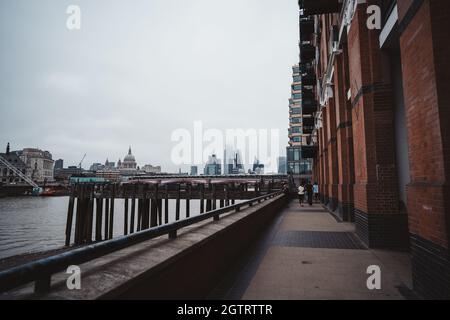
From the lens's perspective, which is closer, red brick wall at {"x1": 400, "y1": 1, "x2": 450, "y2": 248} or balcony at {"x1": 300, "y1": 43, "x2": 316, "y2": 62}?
red brick wall at {"x1": 400, "y1": 1, "x2": 450, "y2": 248}

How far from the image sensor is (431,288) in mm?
3682

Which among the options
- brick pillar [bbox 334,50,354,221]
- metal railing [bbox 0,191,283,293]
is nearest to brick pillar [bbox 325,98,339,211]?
brick pillar [bbox 334,50,354,221]

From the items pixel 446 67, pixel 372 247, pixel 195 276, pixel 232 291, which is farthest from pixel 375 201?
pixel 195 276

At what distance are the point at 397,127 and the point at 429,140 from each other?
3648 millimetres

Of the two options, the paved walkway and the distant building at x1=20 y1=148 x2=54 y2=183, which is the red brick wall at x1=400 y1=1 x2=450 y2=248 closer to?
the paved walkway

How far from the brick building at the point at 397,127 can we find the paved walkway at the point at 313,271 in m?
0.54

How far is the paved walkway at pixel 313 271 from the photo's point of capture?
4.06 metres

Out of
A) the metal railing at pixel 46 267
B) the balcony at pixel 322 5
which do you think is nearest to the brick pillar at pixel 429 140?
the metal railing at pixel 46 267

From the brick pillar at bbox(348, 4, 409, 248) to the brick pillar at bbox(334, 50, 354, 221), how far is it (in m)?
3.28

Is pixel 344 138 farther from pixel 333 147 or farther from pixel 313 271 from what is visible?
pixel 313 271

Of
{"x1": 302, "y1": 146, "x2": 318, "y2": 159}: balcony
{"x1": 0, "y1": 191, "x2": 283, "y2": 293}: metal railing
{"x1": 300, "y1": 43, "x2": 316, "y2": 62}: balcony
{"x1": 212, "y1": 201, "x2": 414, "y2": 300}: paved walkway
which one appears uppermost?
{"x1": 300, "y1": 43, "x2": 316, "y2": 62}: balcony

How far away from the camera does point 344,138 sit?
36.2ft

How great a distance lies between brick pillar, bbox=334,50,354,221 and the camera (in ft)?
35.3
